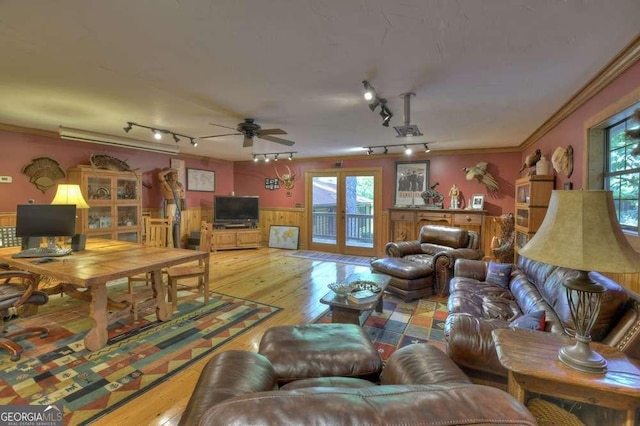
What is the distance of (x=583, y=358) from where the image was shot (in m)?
1.19

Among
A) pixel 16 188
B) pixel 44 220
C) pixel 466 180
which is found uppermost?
pixel 466 180

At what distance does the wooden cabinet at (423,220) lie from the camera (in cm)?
530

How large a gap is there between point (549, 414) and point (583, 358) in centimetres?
33

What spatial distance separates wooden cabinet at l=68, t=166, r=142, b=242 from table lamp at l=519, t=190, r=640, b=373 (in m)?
5.67

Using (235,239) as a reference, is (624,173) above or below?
above

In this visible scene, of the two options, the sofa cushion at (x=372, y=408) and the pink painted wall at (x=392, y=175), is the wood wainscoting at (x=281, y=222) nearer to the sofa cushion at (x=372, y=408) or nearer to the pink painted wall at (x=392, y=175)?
the pink painted wall at (x=392, y=175)

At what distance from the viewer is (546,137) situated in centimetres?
393

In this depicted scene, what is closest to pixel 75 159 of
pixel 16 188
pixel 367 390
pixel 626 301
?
pixel 16 188

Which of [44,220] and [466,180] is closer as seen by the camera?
[44,220]

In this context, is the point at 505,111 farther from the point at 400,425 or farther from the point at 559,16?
the point at 400,425

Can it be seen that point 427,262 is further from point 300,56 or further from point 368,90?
point 300,56

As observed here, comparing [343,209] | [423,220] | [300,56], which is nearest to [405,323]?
[300,56]

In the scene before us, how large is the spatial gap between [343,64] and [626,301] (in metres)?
2.11

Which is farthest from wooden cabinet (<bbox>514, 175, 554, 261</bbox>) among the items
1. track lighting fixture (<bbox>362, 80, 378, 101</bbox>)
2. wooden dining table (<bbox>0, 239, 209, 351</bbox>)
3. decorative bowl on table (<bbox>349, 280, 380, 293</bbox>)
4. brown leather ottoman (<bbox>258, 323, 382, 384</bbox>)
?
wooden dining table (<bbox>0, 239, 209, 351</bbox>)
